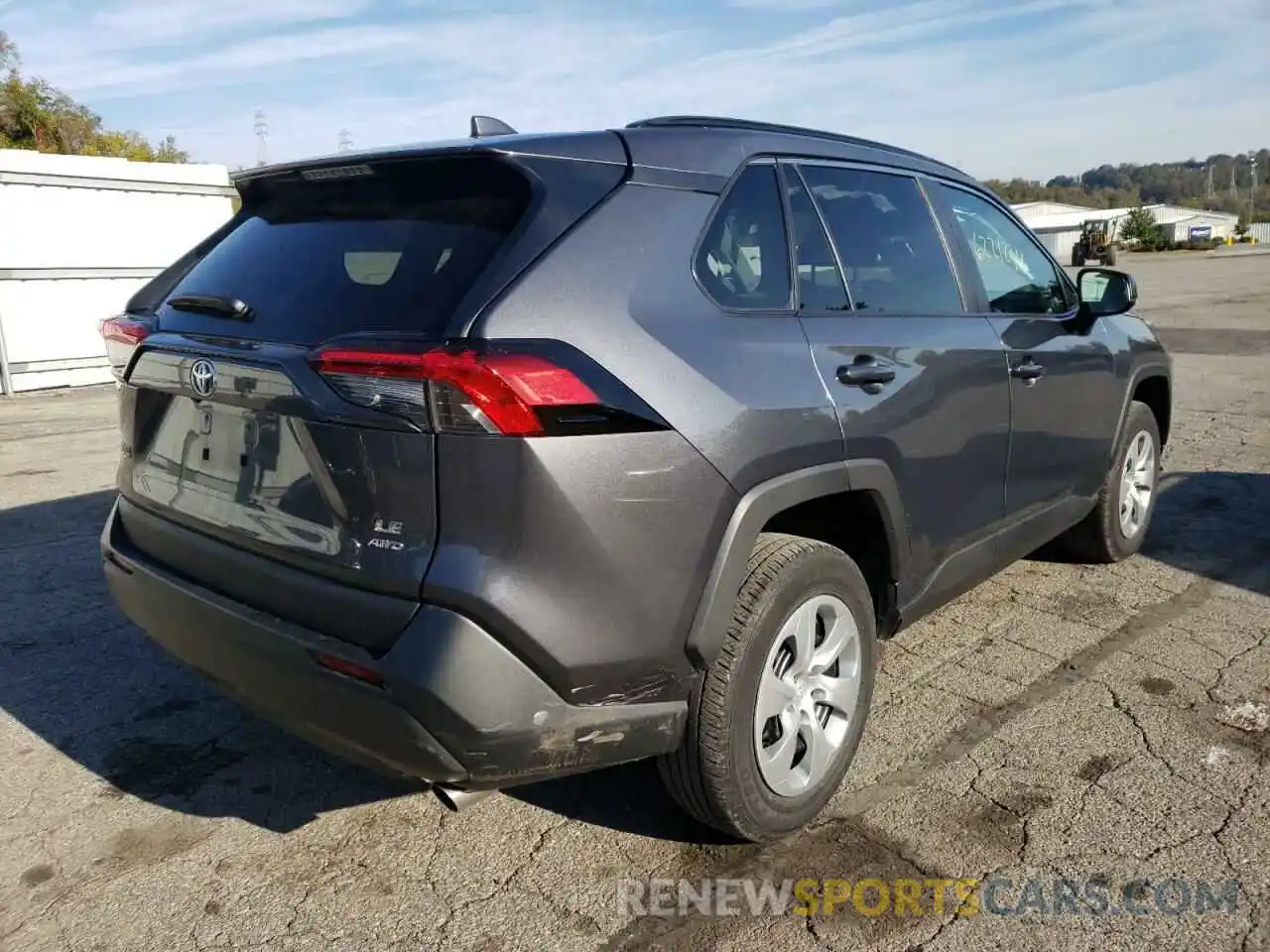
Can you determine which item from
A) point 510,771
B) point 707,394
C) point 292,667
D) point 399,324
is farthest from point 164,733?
point 707,394

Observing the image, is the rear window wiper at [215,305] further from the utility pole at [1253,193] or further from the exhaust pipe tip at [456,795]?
the utility pole at [1253,193]

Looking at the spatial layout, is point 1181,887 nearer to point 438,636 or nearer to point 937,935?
point 937,935

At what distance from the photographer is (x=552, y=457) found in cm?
204

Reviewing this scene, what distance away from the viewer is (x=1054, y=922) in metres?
2.36

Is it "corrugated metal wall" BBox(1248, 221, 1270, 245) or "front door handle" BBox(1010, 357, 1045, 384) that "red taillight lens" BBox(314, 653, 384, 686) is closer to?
"front door handle" BBox(1010, 357, 1045, 384)

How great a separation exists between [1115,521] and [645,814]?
2.95 metres

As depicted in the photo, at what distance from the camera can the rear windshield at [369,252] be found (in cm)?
218

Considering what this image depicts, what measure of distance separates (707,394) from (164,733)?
2.32 metres

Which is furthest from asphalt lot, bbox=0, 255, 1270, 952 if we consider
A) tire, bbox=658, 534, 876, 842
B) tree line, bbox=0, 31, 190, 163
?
tree line, bbox=0, 31, 190, 163

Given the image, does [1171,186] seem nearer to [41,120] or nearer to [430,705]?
[41,120]

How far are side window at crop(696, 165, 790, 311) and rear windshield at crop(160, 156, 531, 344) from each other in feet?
1.77

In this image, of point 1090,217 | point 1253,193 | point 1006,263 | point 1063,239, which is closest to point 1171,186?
point 1253,193

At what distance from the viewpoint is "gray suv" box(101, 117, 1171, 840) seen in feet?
6.70

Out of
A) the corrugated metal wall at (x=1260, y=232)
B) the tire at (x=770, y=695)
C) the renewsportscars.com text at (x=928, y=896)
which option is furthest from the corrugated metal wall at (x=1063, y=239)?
the renewsportscars.com text at (x=928, y=896)
